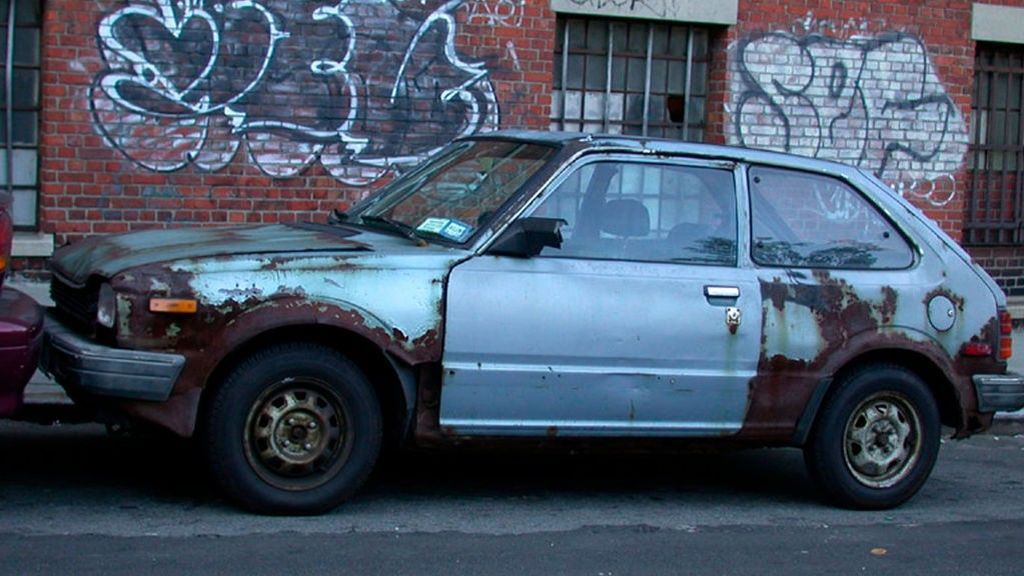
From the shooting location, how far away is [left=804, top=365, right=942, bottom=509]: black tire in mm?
6918

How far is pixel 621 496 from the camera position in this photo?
7121mm

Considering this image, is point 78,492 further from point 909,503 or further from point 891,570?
point 909,503

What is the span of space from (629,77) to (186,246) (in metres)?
6.45

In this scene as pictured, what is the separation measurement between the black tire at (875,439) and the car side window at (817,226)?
0.55 metres

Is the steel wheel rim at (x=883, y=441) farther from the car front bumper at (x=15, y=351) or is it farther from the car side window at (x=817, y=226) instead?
the car front bumper at (x=15, y=351)

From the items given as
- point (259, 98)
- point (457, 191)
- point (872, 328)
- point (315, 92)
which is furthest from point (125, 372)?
point (315, 92)

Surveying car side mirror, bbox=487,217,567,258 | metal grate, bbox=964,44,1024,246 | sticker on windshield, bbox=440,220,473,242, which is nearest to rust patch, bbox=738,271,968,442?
car side mirror, bbox=487,217,567,258

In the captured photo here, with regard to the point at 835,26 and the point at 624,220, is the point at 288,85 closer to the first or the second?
the point at 835,26

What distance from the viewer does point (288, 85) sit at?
10.8 meters

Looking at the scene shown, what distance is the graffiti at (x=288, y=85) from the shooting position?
1047cm

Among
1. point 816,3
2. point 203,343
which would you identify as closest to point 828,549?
point 203,343

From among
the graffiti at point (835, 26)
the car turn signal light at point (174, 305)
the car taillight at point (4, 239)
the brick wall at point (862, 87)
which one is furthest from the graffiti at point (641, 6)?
the car turn signal light at point (174, 305)

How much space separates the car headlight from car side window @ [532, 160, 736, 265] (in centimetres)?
180

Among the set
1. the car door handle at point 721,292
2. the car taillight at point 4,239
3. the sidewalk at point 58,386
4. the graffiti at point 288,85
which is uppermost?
the graffiti at point 288,85
